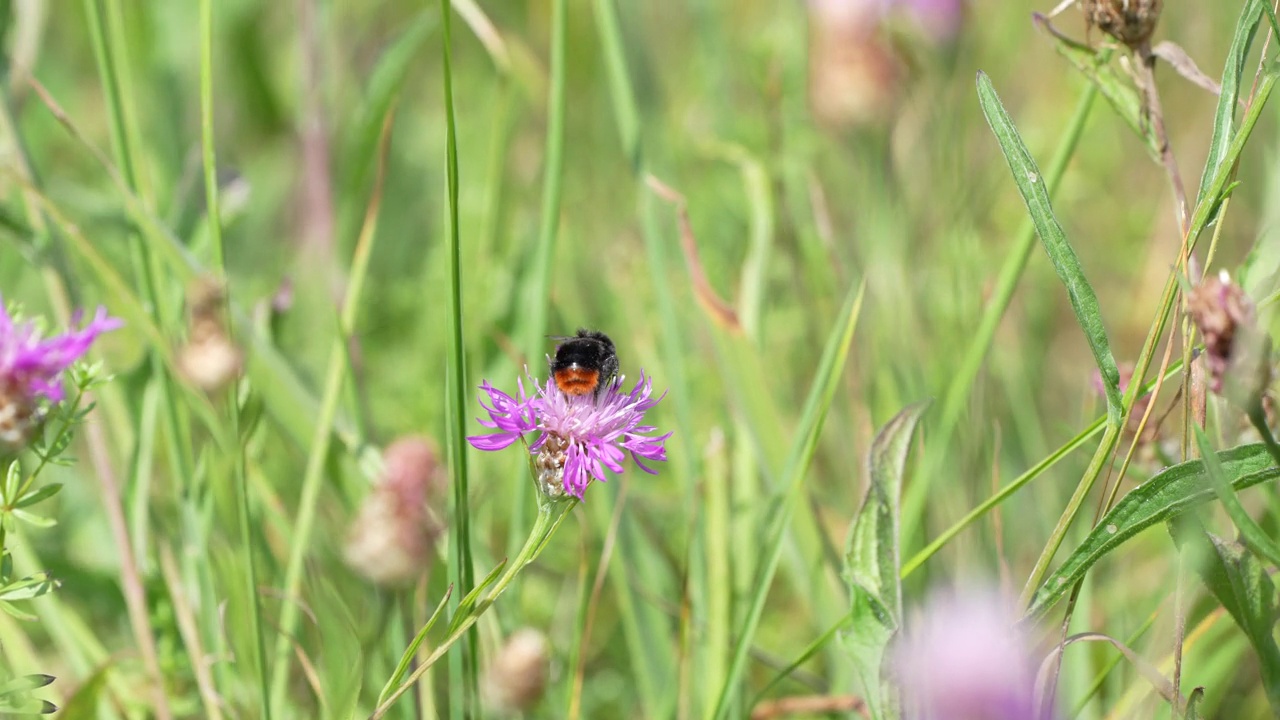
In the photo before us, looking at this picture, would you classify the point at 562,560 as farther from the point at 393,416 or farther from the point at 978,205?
the point at 978,205

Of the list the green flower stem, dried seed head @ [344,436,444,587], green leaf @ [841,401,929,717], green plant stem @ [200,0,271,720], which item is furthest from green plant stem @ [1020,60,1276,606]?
green plant stem @ [200,0,271,720]

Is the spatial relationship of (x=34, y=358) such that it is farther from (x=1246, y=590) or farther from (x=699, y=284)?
(x=1246, y=590)

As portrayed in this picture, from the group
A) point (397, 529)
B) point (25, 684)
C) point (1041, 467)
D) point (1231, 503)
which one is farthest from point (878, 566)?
point (25, 684)

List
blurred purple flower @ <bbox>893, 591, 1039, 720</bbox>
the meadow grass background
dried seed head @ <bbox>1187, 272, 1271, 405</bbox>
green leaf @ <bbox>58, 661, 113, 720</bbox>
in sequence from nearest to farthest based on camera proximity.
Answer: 1. blurred purple flower @ <bbox>893, 591, 1039, 720</bbox>
2. dried seed head @ <bbox>1187, 272, 1271, 405</bbox>
3. green leaf @ <bbox>58, 661, 113, 720</bbox>
4. the meadow grass background

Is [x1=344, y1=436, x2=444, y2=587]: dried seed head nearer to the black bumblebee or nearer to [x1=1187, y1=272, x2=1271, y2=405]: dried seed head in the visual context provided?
the black bumblebee

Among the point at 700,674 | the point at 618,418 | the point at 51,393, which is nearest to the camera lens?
the point at 51,393

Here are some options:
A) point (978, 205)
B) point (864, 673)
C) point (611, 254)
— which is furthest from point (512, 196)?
point (864, 673)

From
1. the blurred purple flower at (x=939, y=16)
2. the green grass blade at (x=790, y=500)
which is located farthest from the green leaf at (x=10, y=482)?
the blurred purple flower at (x=939, y=16)
